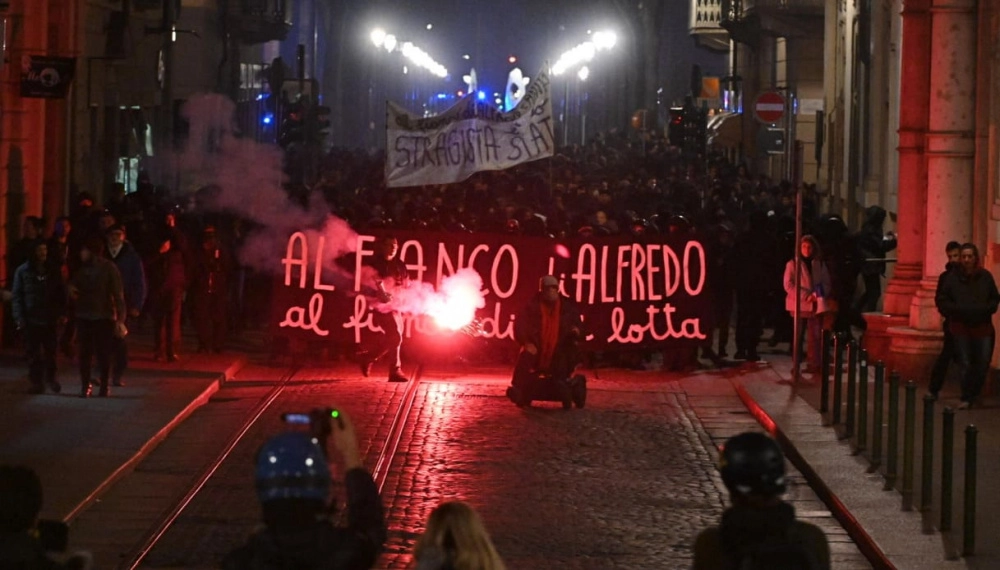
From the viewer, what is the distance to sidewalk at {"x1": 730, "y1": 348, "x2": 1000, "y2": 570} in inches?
429

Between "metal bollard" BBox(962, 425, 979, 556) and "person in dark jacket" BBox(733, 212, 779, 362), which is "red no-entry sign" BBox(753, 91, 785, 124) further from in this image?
"metal bollard" BBox(962, 425, 979, 556)

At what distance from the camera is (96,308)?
57.2ft

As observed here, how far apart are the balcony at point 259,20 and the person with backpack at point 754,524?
1859 inches

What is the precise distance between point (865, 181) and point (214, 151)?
1374cm

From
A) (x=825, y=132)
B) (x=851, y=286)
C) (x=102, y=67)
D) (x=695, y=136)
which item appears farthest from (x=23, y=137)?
(x=825, y=132)

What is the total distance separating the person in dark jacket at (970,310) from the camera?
1717cm

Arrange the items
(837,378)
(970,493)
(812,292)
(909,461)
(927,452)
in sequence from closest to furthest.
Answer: (970,493)
(927,452)
(909,461)
(837,378)
(812,292)

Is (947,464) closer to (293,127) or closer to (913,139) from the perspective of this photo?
(913,139)

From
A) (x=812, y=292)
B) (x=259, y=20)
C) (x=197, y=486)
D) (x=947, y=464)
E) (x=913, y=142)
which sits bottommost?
(x=197, y=486)

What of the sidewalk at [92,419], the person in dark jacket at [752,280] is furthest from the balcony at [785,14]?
the sidewalk at [92,419]

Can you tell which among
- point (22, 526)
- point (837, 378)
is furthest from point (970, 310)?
point (22, 526)

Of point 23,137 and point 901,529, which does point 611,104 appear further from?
point 901,529

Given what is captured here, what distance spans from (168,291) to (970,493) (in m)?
11.7

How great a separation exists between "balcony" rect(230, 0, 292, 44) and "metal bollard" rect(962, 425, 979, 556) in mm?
42407
